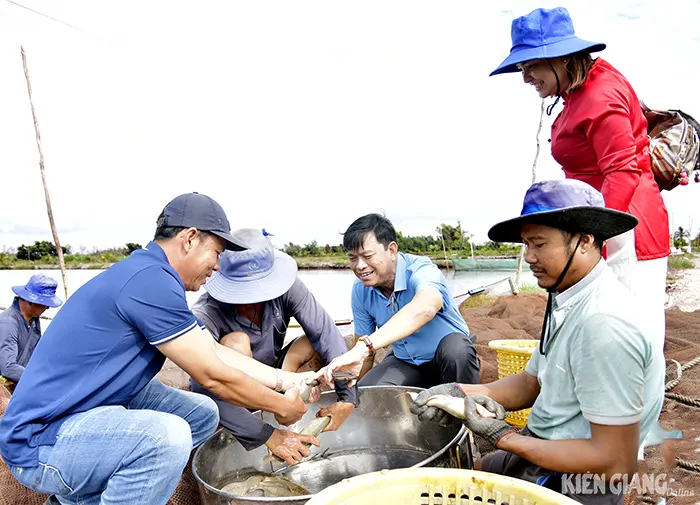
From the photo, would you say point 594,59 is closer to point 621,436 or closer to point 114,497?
point 621,436

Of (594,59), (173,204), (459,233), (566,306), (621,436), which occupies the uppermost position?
(594,59)

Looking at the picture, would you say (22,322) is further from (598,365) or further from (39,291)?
(598,365)

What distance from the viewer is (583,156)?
101 inches

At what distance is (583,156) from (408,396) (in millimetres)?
1413

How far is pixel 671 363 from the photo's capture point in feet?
13.6

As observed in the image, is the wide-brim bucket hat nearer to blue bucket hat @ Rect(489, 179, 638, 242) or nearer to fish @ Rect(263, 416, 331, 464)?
fish @ Rect(263, 416, 331, 464)

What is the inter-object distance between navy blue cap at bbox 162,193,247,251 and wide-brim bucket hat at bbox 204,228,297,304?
60 centimetres

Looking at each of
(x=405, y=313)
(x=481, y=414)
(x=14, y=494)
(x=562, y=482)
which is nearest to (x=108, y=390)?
(x=14, y=494)

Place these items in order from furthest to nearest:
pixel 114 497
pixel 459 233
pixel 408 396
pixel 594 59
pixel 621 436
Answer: pixel 459 233, pixel 408 396, pixel 594 59, pixel 114 497, pixel 621 436

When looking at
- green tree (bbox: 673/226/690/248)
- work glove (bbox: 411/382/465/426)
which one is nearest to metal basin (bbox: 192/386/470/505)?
work glove (bbox: 411/382/465/426)

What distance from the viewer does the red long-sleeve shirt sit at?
2.31m

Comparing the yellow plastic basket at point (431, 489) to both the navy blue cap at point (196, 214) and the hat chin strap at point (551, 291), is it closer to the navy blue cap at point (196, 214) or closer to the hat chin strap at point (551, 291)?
the hat chin strap at point (551, 291)

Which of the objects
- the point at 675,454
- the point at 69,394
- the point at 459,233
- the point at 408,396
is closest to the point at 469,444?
the point at 408,396

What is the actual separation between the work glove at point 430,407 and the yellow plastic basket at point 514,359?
117 centimetres
